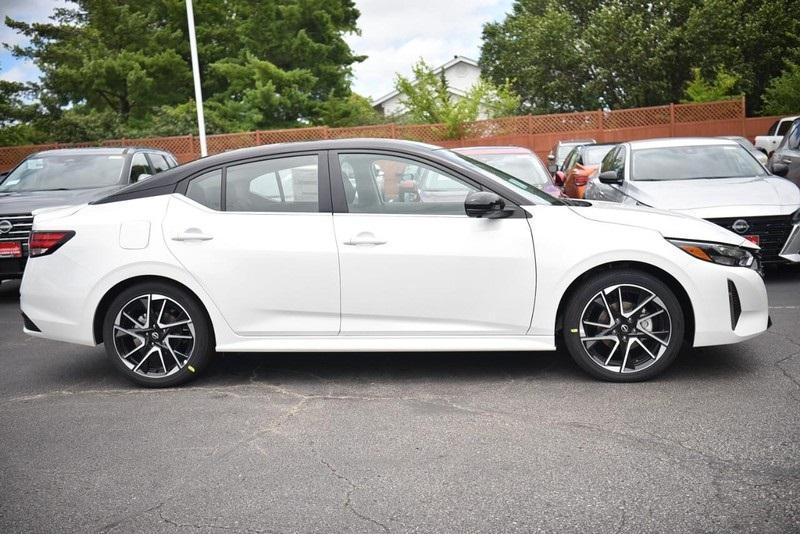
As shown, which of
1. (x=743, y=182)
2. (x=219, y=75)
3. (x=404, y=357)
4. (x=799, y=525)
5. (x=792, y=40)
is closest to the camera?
(x=799, y=525)

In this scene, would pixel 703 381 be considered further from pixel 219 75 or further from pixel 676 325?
pixel 219 75

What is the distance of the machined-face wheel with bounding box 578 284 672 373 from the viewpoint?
5.01 meters

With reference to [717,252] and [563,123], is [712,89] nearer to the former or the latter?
[563,123]

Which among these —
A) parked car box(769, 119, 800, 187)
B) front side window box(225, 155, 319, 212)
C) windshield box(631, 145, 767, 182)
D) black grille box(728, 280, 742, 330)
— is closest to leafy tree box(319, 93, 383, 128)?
parked car box(769, 119, 800, 187)

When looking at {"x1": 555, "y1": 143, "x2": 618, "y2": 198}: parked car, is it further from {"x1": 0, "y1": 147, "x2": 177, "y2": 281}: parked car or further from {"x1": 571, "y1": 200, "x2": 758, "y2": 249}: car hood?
{"x1": 571, "y1": 200, "x2": 758, "y2": 249}: car hood

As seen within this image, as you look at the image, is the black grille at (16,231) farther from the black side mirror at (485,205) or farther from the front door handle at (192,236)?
the black side mirror at (485,205)

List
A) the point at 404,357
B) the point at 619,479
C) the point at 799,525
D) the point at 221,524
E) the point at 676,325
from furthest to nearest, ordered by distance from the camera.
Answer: the point at 404,357
the point at 676,325
the point at 619,479
the point at 221,524
the point at 799,525

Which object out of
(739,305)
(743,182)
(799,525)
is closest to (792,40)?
(743,182)

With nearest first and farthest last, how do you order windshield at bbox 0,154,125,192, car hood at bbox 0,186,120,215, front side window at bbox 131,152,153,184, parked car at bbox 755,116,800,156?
1. car hood at bbox 0,186,120,215
2. windshield at bbox 0,154,125,192
3. front side window at bbox 131,152,153,184
4. parked car at bbox 755,116,800,156

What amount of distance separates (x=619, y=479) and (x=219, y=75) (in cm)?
3336

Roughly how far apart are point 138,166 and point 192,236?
6.49 metres

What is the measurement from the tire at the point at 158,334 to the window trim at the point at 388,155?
1164mm

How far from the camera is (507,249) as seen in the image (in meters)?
5.01

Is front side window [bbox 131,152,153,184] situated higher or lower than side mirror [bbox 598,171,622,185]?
higher
